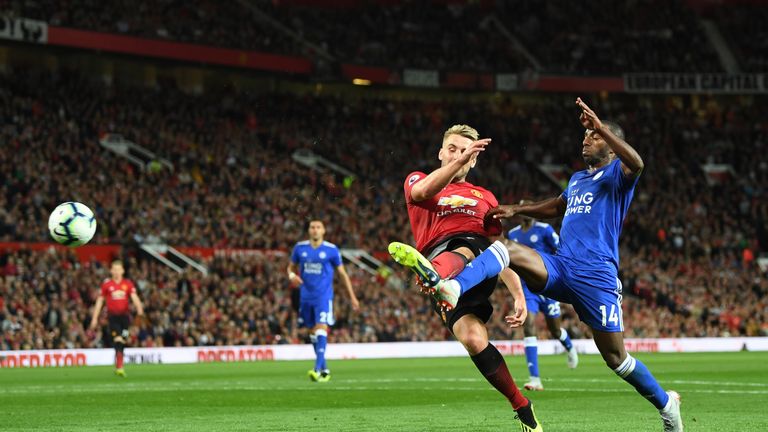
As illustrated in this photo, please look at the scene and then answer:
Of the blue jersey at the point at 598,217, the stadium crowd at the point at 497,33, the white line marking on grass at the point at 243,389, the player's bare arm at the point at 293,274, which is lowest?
the white line marking on grass at the point at 243,389

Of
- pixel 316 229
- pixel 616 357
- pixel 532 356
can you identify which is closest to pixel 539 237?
pixel 532 356

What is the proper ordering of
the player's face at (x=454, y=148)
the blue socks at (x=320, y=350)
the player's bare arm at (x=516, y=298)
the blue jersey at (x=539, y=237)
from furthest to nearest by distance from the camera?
the blue socks at (x=320, y=350)
the blue jersey at (x=539, y=237)
the player's face at (x=454, y=148)
the player's bare arm at (x=516, y=298)

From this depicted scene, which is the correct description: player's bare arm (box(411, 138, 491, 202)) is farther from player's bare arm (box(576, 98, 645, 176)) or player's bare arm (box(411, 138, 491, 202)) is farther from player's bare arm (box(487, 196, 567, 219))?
player's bare arm (box(487, 196, 567, 219))

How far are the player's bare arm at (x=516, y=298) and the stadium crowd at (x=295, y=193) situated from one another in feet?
67.1

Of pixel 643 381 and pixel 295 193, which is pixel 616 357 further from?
pixel 295 193

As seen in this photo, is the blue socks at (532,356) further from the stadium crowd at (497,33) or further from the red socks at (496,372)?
the stadium crowd at (497,33)

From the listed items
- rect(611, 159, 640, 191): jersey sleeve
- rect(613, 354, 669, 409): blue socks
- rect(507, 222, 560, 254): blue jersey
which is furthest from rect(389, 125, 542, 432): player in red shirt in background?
rect(507, 222, 560, 254): blue jersey

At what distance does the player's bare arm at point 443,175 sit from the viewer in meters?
8.31

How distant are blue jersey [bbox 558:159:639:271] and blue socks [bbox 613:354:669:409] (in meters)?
0.84

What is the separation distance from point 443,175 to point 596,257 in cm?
148

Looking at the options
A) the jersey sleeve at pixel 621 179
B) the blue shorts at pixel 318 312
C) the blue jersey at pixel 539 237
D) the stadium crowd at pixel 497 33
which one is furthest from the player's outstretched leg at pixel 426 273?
the stadium crowd at pixel 497 33

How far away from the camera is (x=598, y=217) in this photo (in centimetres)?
905

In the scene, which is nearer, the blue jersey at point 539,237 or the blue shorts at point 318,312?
the blue jersey at point 539,237

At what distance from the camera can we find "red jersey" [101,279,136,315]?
2205cm
